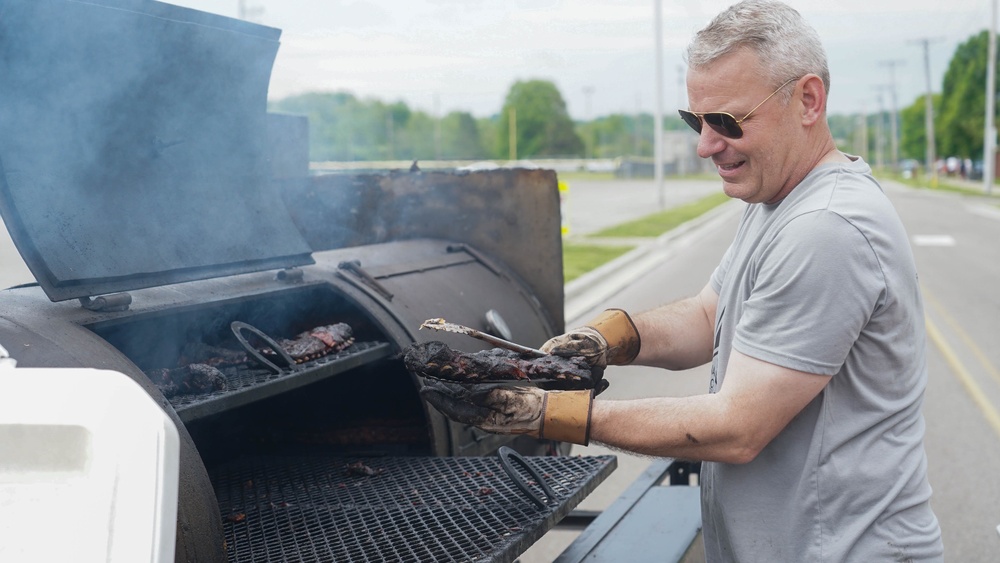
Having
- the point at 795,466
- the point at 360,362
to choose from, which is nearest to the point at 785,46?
the point at 795,466

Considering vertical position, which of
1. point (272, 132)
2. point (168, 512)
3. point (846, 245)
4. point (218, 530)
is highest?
point (272, 132)

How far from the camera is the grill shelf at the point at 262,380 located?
2111mm

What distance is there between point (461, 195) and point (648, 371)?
398 cm

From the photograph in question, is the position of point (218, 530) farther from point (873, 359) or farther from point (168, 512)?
point (873, 359)

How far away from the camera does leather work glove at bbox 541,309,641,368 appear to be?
2.54 m

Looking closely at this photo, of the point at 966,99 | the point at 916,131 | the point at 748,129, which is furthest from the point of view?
the point at 916,131

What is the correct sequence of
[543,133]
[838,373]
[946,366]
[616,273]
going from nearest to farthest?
[838,373], [946,366], [616,273], [543,133]

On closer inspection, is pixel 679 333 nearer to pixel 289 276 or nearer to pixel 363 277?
pixel 363 277

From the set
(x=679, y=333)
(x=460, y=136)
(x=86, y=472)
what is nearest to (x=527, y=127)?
(x=460, y=136)

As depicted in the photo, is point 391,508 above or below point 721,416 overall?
below

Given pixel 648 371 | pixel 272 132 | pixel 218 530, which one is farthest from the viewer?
pixel 648 371

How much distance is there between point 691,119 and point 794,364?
0.68 meters

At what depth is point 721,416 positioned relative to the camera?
6.38 feet

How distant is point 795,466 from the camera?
2.02m
